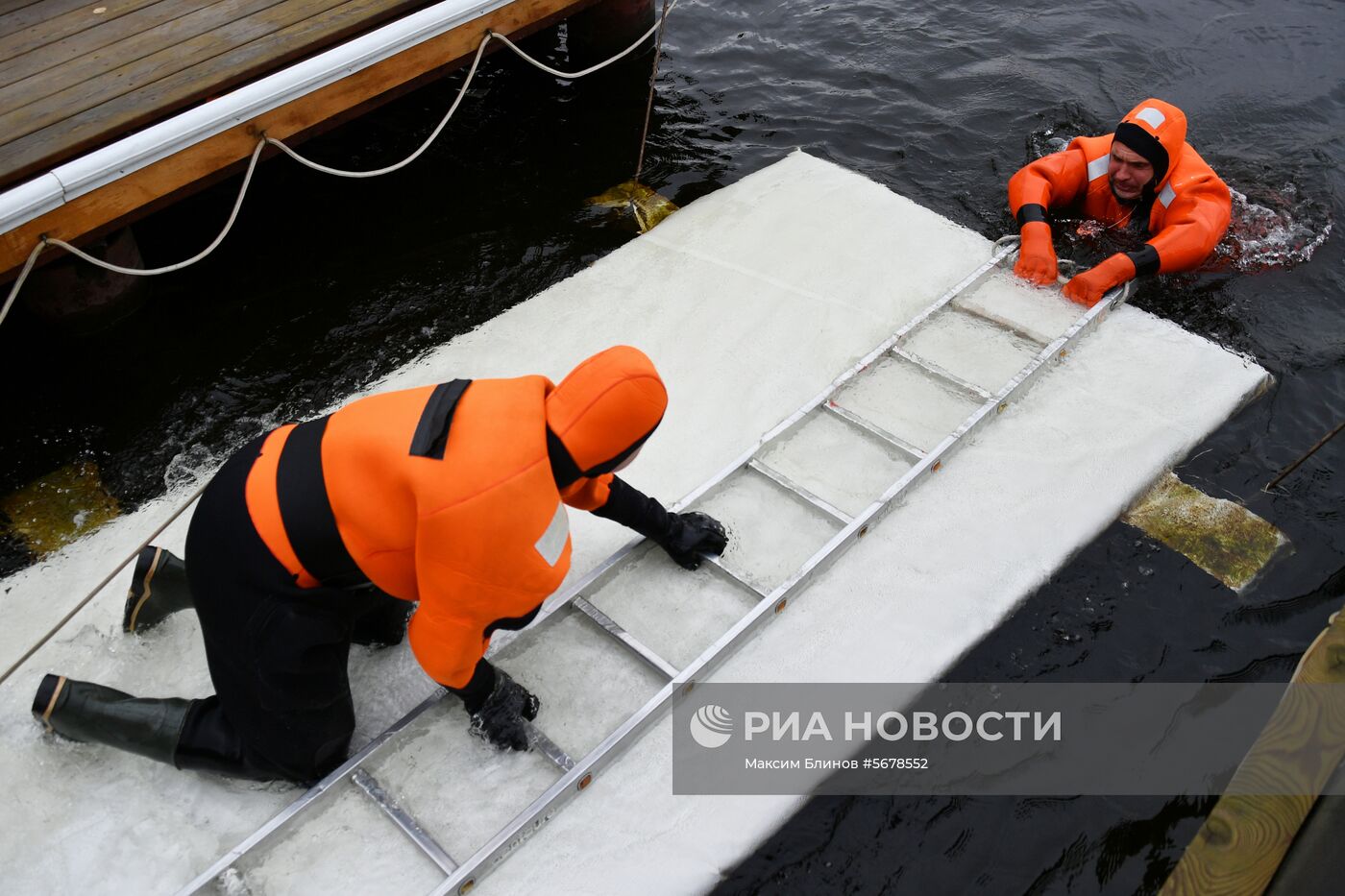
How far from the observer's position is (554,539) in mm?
2971

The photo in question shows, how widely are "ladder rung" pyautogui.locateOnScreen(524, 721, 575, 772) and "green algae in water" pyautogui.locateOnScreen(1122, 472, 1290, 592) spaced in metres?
2.90

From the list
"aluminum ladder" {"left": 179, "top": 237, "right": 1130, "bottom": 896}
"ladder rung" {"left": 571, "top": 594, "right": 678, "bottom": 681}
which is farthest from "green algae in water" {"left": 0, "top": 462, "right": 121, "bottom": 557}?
"ladder rung" {"left": 571, "top": 594, "right": 678, "bottom": 681}

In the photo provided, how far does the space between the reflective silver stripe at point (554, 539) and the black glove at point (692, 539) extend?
1098mm

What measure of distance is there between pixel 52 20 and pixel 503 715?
4642mm

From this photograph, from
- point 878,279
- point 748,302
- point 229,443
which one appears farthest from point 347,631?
point 878,279

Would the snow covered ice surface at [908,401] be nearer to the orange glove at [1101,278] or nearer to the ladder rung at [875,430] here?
the ladder rung at [875,430]

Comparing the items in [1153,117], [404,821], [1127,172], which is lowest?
[404,821]

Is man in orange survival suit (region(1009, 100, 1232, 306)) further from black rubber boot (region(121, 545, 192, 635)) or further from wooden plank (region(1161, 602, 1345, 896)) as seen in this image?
black rubber boot (region(121, 545, 192, 635))

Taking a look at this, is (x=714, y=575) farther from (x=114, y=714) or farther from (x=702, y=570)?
(x=114, y=714)

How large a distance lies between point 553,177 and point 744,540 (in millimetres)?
3774

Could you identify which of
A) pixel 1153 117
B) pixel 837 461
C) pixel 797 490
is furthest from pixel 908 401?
pixel 1153 117

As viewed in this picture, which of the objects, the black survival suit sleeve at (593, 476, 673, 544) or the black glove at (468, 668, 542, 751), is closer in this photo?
the black glove at (468, 668, 542, 751)

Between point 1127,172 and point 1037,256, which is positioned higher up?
point 1127,172

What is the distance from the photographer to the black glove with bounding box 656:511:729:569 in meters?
4.12
